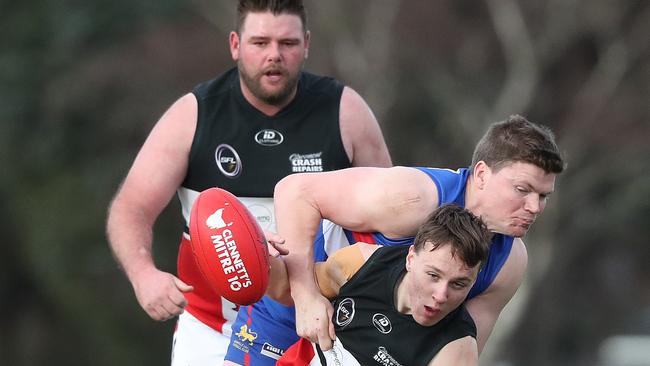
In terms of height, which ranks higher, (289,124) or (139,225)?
(289,124)

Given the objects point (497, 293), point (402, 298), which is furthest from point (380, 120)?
point (402, 298)

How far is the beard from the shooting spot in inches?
264

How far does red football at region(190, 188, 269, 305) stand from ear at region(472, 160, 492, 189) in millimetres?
891

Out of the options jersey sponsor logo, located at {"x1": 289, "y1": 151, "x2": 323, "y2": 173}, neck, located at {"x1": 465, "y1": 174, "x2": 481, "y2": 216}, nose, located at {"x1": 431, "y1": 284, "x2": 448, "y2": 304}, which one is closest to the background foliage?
jersey sponsor logo, located at {"x1": 289, "y1": 151, "x2": 323, "y2": 173}

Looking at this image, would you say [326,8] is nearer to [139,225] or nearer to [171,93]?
[171,93]

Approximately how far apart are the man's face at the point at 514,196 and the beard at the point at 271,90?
57.1 inches

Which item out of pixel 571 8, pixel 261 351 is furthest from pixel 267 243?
pixel 571 8

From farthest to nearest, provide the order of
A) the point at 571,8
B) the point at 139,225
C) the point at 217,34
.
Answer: the point at 217,34
the point at 571,8
the point at 139,225

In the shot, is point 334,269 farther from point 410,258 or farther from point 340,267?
point 410,258

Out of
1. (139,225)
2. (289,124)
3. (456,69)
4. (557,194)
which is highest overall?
(289,124)

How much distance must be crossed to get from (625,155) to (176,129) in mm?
13228

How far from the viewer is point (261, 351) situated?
6.22 meters

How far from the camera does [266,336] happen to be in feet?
20.4

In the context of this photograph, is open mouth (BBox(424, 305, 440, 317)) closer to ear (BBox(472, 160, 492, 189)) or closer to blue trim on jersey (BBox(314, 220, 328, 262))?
ear (BBox(472, 160, 492, 189))
